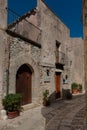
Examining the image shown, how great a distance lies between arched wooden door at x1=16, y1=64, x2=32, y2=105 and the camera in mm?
10352

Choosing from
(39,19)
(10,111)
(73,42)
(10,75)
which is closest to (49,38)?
(39,19)

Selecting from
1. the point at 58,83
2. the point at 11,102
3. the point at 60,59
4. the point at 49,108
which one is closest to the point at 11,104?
the point at 11,102

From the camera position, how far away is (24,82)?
10898 millimetres

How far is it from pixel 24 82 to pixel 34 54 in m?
1.72

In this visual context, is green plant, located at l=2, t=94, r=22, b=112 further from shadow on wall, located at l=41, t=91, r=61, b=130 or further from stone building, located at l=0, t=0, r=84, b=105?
shadow on wall, located at l=41, t=91, r=61, b=130

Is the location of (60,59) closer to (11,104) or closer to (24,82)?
(24,82)

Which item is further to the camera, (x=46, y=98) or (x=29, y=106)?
(x=46, y=98)

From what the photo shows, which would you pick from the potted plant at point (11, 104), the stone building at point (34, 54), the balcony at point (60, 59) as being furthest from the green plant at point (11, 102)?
the balcony at point (60, 59)

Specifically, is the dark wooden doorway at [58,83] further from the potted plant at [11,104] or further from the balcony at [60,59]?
the potted plant at [11,104]

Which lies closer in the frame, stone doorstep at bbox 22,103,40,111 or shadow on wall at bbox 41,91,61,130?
shadow on wall at bbox 41,91,61,130

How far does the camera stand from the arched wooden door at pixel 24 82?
408 inches

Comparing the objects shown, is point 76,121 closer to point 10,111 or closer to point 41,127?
point 41,127

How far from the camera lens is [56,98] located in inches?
578

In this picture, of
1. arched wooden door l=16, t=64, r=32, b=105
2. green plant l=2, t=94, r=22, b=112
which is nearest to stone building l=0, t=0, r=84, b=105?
arched wooden door l=16, t=64, r=32, b=105
